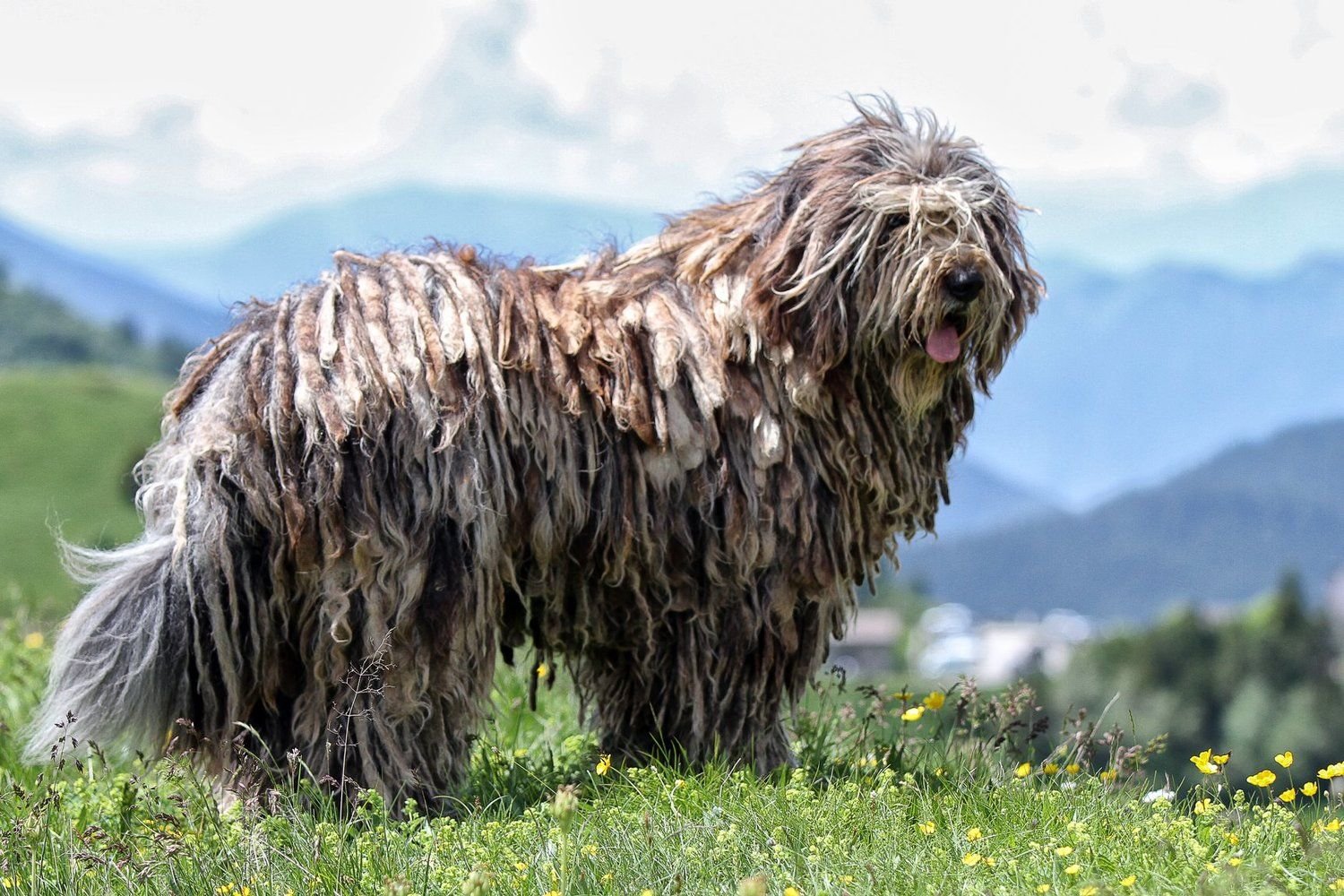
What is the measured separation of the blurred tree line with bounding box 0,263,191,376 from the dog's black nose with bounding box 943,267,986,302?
17699 cm

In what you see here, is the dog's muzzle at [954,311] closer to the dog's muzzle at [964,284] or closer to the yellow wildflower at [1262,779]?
the dog's muzzle at [964,284]

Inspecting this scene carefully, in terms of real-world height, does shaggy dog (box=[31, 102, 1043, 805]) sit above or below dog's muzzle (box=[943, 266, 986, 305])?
below

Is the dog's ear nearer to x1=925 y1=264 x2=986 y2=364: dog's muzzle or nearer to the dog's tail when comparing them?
x1=925 y1=264 x2=986 y2=364: dog's muzzle

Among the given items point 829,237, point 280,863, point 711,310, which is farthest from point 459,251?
point 280,863

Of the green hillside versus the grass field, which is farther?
the green hillside

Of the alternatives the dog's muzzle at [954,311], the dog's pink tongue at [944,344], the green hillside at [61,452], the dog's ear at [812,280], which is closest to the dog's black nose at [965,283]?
the dog's muzzle at [954,311]

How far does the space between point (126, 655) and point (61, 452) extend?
91.0m

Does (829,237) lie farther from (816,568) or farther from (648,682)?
(648,682)

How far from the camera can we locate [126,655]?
5.58m

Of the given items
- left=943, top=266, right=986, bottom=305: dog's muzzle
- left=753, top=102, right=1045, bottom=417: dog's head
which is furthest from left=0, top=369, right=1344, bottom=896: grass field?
left=943, top=266, right=986, bottom=305: dog's muzzle

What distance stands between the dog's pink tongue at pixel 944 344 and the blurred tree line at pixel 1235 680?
2815 inches

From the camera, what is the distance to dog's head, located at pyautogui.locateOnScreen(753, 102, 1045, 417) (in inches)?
236

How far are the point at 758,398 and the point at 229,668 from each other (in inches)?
82.0

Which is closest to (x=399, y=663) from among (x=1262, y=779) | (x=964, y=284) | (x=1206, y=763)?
(x=964, y=284)
